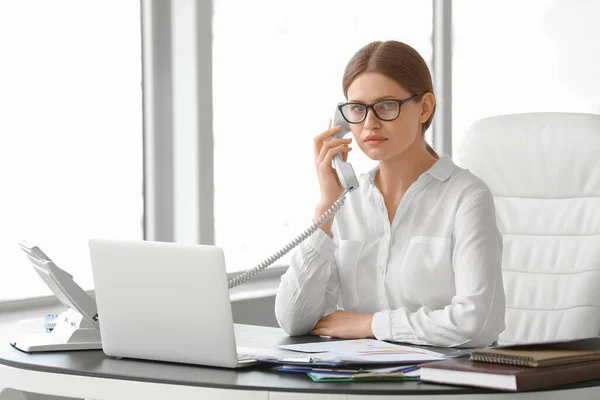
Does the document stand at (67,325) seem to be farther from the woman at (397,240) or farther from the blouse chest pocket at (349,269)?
the blouse chest pocket at (349,269)

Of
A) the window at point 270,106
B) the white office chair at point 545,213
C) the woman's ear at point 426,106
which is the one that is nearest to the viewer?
the woman's ear at point 426,106

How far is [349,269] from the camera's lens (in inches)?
81.0

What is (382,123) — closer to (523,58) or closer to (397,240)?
(397,240)

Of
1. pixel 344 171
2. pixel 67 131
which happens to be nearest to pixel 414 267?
pixel 344 171

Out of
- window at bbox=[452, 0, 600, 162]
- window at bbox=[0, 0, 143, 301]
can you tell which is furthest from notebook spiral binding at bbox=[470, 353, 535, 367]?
window at bbox=[452, 0, 600, 162]

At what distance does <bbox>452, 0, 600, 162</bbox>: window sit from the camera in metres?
3.98

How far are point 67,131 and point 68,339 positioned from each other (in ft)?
3.72

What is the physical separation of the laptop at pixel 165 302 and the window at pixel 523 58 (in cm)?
293

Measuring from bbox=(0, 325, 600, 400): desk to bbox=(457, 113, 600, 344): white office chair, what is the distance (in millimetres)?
1059

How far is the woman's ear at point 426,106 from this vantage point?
6.57 ft

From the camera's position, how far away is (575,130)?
94.5 inches

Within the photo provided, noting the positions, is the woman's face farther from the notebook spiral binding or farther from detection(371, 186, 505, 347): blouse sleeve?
the notebook spiral binding

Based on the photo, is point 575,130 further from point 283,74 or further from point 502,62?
point 502,62

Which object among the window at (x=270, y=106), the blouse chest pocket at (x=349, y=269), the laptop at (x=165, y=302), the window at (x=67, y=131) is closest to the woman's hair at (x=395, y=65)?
the blouse chest pocket at (x=349, y=269)
